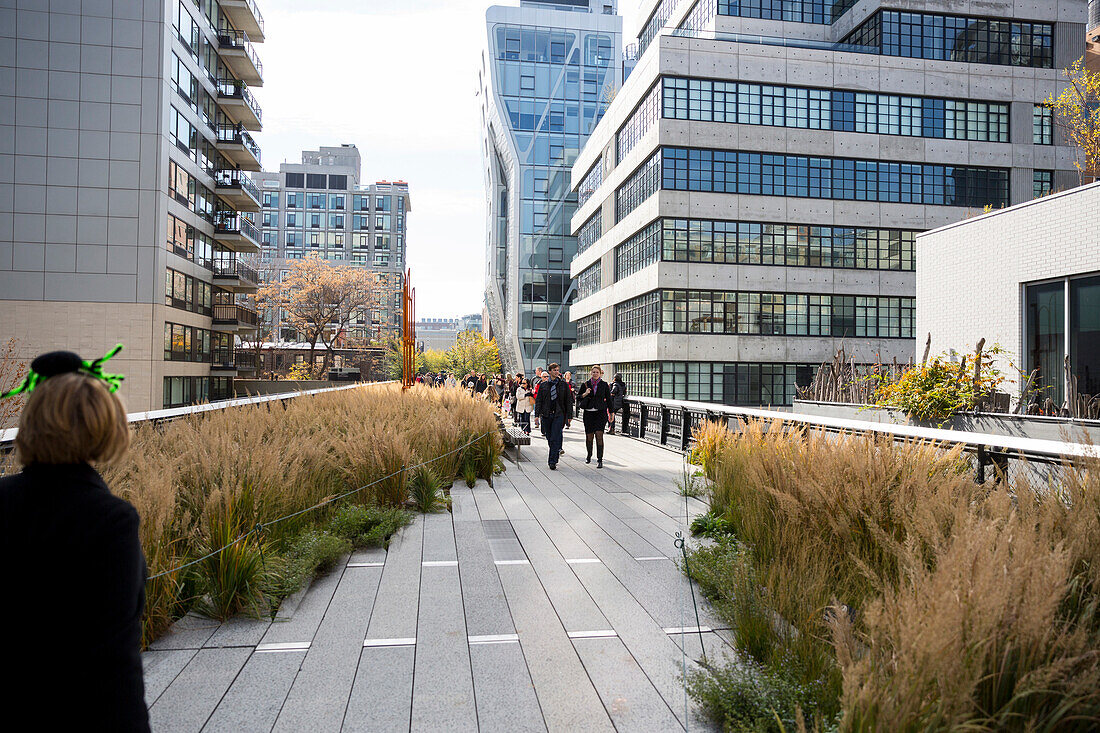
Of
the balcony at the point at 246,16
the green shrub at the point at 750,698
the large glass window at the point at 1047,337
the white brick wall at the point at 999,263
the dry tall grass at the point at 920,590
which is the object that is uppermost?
the balcony at the point at 246,16

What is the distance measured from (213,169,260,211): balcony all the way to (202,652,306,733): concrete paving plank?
4966 centimetres

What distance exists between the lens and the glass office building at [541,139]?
73.9 metres

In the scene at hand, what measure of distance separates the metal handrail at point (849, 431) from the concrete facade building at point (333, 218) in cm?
11382

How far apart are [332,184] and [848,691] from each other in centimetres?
14186

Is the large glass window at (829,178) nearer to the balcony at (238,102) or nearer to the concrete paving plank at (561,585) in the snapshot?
the balcony at (238,102)

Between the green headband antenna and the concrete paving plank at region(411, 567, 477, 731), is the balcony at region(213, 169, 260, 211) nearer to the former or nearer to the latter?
the concrete paving plank at region(411, 567, 477, 731)

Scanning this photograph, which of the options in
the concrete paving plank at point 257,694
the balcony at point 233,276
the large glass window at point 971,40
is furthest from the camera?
the balcony at point 233,276

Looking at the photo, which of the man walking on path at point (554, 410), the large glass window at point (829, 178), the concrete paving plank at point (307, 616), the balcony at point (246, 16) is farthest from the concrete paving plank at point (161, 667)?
the balcony at point (246, 16)

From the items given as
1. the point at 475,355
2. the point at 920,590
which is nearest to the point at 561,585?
the point at 920,590

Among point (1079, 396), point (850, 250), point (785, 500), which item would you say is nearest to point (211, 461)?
point (785, 500)

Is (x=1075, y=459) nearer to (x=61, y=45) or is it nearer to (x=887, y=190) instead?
(x=887, y=190)

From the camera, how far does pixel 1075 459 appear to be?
4.94 m

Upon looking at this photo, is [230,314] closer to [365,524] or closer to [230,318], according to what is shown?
→ [230,318]

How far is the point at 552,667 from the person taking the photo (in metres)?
4.35
